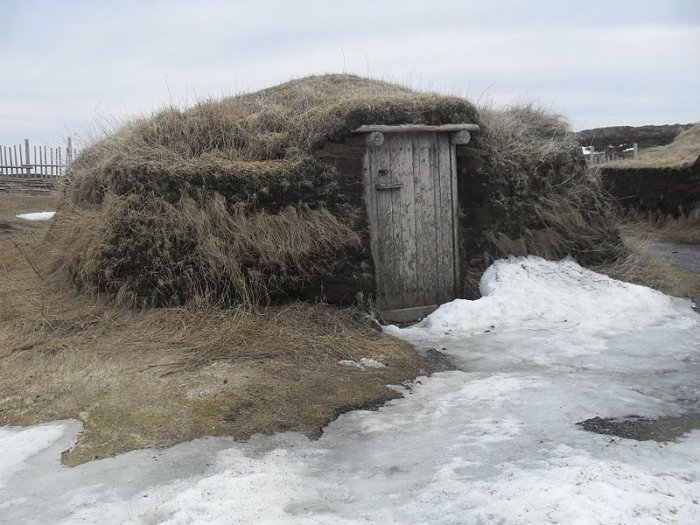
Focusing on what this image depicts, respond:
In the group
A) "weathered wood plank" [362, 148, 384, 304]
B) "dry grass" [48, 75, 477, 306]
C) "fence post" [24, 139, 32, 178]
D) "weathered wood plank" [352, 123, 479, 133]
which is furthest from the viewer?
"fence post" [24, 139, 32, 178]

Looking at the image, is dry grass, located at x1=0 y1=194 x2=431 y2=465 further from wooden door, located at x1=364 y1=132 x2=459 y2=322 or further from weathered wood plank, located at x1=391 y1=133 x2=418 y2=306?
weathered wood plank, located at x1=391 y1=133 x2=418 y2=306

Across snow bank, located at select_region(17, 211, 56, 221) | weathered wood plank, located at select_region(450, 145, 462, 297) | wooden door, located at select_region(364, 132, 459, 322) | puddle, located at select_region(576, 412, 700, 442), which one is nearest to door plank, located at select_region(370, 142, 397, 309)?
wooden door, located at select_region(364, 132, 459, 322)

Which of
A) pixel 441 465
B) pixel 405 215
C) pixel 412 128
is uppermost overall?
pixel 412 128

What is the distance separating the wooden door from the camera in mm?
7840

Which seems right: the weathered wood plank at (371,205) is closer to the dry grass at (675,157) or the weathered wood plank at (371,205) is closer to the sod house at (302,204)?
the sod house at (302,204)

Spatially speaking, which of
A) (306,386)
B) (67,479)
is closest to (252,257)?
(306,386)

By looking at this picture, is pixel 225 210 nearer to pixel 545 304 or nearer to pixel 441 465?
pixel 545 304

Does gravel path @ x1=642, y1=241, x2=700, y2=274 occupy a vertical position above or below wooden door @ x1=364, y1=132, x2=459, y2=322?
below

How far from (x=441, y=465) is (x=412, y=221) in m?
4.36

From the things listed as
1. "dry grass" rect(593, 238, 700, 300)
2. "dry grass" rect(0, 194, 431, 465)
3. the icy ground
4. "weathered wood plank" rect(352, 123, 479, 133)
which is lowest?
the icy ground

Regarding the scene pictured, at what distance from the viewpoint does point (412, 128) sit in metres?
7.77

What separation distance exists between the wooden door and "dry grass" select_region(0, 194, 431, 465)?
0.92 metres

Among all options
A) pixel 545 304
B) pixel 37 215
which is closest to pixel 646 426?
pixel 545 304

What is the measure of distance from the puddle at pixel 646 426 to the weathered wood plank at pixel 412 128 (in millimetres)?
4162
